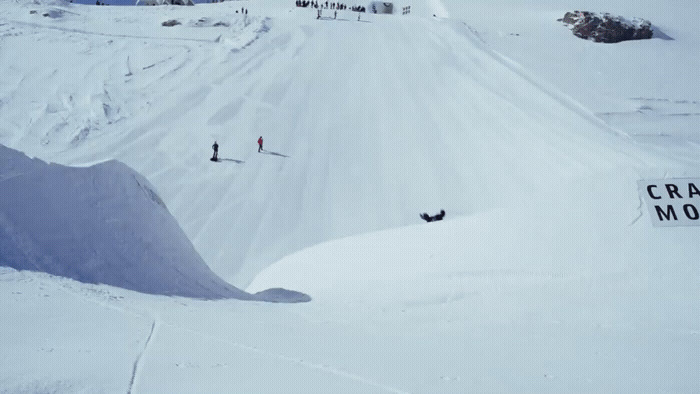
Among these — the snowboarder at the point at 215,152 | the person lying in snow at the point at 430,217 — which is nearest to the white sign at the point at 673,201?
the person lying in snow at the point at 430,217

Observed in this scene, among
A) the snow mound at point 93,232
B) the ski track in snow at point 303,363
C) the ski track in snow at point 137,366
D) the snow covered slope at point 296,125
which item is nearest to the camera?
the ski track in snow at point 137,366

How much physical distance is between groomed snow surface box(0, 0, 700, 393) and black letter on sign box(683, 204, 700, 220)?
166 mm

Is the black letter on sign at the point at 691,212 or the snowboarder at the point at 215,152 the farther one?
the snowboarder at the point at 215,152

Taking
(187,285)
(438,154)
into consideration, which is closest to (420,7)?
(438,154)

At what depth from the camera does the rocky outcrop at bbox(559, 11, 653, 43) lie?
29.9 metres

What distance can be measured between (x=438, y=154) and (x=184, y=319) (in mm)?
12442

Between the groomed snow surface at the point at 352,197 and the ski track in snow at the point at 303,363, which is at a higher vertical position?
the ski track in snow at the point at 303,363

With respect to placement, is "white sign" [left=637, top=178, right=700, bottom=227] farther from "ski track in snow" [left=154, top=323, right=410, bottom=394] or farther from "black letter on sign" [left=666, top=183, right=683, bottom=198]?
"ski track in snow" [left=154, top=323, right=410, bottom=394]

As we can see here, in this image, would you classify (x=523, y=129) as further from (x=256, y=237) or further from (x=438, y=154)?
(x=256, y=237)

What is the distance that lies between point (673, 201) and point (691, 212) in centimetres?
25

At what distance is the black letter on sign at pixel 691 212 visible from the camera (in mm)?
7445

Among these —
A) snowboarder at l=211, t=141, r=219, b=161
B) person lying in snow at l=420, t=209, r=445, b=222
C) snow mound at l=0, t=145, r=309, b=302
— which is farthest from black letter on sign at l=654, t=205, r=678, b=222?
snowboarder at l=211, t=141, r=219, b=161

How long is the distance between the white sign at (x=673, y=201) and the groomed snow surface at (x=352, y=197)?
15 centimetres

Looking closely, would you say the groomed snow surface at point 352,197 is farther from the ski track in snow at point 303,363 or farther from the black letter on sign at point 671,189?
the black letter on sign at point 671,189
